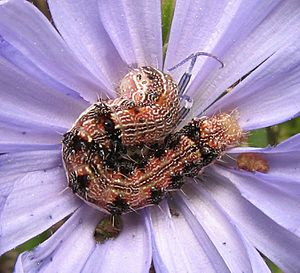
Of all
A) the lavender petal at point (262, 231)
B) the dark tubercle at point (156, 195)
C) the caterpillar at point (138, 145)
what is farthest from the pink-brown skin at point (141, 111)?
the lavender petal at point (262, 231)

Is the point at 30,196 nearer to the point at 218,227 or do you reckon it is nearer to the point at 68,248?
the point at 68,248

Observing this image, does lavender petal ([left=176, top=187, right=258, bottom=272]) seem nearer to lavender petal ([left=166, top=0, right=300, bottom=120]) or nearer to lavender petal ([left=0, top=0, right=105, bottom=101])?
lavender petal ([left=166, top=0, right=300, bottom=120])

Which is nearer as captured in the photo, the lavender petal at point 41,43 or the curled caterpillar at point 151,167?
the lavender petal at point 41,43

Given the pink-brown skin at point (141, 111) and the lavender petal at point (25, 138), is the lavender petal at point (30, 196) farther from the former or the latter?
the pink-brown skin at point (141, 111)

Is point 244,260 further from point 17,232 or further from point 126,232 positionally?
point 17,232

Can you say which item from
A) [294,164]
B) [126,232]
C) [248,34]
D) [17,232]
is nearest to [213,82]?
[248,34]

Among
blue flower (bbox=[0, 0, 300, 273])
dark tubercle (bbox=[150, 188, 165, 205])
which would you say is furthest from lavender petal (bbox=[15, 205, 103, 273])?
dark tubercle (bbox=[150, 188, 165, 205])
